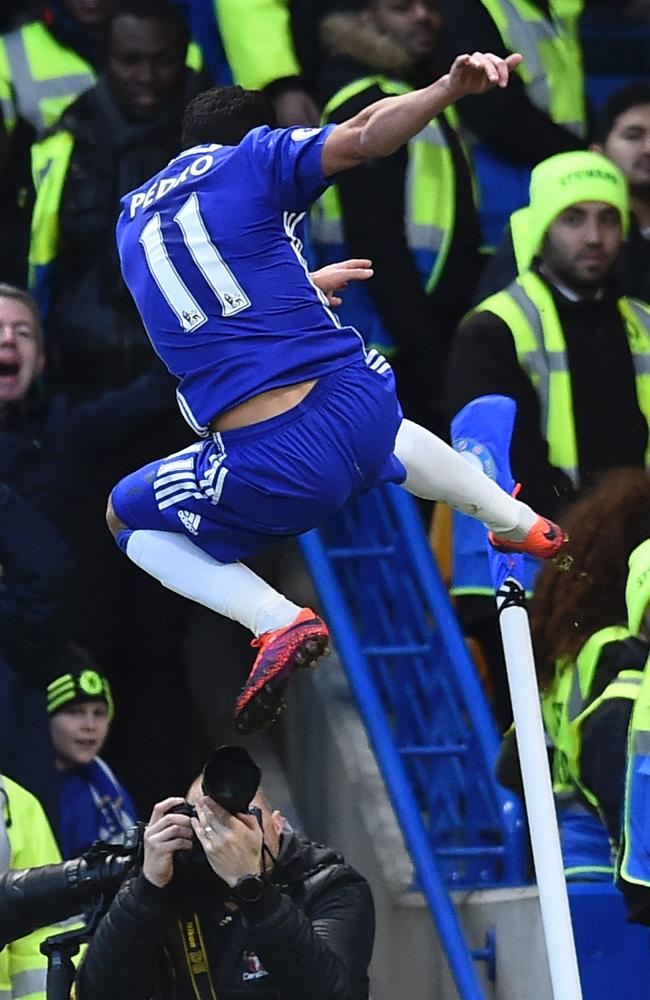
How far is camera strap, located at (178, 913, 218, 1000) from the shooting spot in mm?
5480

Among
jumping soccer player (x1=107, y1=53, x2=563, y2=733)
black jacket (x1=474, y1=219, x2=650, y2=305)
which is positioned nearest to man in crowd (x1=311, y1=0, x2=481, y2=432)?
black jacket (x1=474, y1=219, x2=650, y2=305)

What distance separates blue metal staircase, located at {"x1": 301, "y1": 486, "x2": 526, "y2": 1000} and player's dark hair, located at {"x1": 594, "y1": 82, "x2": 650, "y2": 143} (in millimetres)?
1652

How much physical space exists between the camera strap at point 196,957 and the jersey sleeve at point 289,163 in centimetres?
157

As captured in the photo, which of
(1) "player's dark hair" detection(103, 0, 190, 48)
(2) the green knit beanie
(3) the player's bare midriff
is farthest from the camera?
(1) "player's dark hair" detection(103, 0, 190, 48)

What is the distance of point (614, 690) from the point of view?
20.7ft

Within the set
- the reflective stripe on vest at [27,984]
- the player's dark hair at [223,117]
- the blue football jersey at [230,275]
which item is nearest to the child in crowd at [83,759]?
the reflective stripe on vest at [27,984]

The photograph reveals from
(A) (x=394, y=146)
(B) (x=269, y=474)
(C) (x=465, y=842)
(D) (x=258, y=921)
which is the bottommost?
(C) (x=465, y=842)

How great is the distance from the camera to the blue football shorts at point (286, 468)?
5273 millimetres

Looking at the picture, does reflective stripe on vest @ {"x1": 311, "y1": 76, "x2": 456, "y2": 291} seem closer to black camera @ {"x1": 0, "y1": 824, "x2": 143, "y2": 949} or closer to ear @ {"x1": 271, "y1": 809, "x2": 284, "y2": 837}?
ear @ {"x1": 271, "y1": 809, "x2": 284, "y2": 837}

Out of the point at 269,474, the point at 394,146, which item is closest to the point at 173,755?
the point at 269,474

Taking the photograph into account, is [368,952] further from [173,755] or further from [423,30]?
[423,30]

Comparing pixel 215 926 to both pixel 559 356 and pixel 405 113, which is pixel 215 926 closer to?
pixel 405 113

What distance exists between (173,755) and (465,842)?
1007 millimetres

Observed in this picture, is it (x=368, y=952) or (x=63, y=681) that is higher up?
(x=63, y=681)
